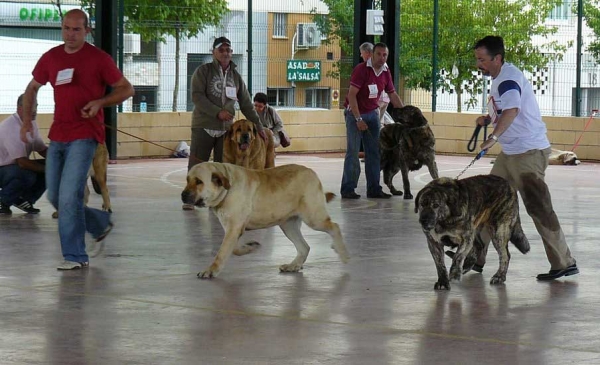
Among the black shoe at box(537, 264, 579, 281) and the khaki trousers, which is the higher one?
the khaki trousers

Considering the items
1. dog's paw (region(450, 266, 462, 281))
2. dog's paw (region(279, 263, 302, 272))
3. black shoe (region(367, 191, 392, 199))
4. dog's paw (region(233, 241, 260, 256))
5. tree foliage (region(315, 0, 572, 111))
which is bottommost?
black shoe (region(367, 191, 392, 199))

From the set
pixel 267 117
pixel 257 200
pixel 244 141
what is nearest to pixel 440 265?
pixel 257 200

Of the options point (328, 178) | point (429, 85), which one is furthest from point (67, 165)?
point (429, 85)

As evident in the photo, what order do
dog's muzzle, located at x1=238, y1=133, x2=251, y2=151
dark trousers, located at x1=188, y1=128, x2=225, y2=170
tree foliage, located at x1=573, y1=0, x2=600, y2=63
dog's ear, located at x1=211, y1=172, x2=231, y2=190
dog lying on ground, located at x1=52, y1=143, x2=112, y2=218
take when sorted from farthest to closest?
tree foliage, located at x1=573, y1=0, x2=600, y2=63 → dark trousers, located at x1=188, y1=128, x2=225, y2=170 → dog's muzzle, located at x1=238, y1=133, x2=251, y2=151 → dog lying on ground, located at x1=52, y1=143, x2=112, y2=218 → dog's ear, located at x1=211, y1=172, x2=231, y2=190

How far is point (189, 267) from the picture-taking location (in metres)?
8.84

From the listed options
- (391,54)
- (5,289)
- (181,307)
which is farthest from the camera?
(391,54)

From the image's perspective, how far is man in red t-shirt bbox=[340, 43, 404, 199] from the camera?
548 inches

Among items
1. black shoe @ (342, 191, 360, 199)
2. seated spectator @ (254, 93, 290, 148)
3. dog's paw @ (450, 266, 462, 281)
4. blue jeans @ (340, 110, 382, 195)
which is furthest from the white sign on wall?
dog's paw @ (450, 266, 462, 281)

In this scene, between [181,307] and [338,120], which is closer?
[181,307]

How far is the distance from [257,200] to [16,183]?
454 centimetres

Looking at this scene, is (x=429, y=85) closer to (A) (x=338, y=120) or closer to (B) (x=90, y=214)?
(A) (x=338, y=120)

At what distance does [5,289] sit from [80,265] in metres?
0.96

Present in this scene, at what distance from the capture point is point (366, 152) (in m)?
14.3

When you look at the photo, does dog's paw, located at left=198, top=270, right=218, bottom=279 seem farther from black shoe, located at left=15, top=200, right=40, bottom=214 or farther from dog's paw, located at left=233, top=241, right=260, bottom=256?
black shoe, located at left=15, top=200, right=40, bottom=214
